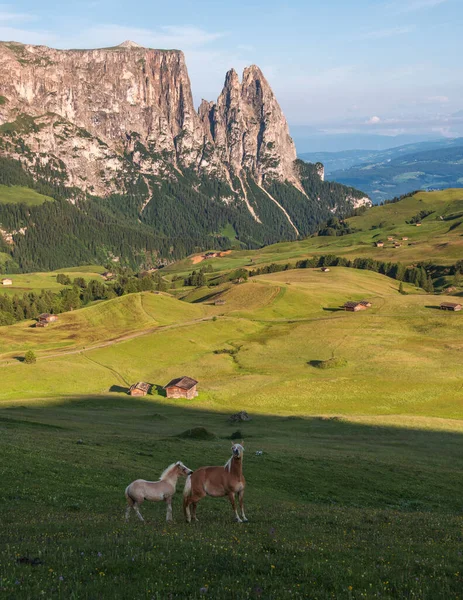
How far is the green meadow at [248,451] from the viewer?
1516cm

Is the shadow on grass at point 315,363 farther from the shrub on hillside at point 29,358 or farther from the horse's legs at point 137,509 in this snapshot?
the horse's legs at point 137,509

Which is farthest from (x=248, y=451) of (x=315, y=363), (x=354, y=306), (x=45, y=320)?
(x=45, y=320)

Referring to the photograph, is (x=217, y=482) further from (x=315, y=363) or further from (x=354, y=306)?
(x=354, y=306)

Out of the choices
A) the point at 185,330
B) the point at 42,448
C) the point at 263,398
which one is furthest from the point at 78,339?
the point at 42,448

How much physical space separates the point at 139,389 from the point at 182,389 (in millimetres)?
9169

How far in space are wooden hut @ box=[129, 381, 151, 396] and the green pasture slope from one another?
315 centimetres

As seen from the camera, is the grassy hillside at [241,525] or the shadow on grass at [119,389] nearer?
the grassy hillside at [241,525]

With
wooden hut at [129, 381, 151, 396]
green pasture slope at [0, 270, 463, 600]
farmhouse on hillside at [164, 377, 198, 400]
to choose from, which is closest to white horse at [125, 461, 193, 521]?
green pasture slope at [0, 270, 463, 600]

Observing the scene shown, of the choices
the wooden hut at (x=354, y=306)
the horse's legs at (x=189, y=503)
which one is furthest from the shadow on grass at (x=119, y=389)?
the wooden hut at (x=354, y=306)

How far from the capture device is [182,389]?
102 metres

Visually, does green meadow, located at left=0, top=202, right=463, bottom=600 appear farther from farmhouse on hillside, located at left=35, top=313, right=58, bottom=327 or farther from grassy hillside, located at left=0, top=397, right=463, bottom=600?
farmhouse on hillside, located at left=35, top=313, right=58, bottom=327

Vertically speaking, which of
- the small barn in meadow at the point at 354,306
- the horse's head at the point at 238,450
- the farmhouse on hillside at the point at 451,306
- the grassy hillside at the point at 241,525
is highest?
the horse's head at the point at 238,450

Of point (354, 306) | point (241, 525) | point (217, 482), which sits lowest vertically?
point (354, 306)

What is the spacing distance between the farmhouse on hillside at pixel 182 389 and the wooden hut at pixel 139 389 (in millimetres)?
4676
